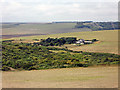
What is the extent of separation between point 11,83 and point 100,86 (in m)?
7.20

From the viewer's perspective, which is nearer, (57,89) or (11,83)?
(57,89)

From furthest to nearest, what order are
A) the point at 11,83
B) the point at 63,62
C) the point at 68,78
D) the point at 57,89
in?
the point at 63,62 → the point at 68,78 → the point at 11,83 → the point at 57,89

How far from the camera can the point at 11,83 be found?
53.5 ft

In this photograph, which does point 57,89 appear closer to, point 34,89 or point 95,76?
point 34,89

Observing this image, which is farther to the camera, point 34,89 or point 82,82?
point 82,82

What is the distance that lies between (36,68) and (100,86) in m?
9.88

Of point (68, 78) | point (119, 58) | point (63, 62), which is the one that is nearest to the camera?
point (68, 78)

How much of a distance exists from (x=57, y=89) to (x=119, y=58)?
17.4 meters

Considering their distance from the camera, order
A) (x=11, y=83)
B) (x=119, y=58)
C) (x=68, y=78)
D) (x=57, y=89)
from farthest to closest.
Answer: (x=119, y=58) → (x=68, y=78) → (x=11, y=83) → (x=57, y=89)

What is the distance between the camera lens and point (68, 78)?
17609 millimetres

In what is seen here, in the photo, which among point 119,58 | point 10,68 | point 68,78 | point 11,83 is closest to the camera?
point 11,83

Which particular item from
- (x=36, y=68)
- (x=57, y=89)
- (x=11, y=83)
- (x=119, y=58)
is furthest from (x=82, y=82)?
(x=119, y=58)

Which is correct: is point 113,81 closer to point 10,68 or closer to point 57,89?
point 57,89

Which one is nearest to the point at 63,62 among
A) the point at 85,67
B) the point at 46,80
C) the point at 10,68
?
the point at 85,67
